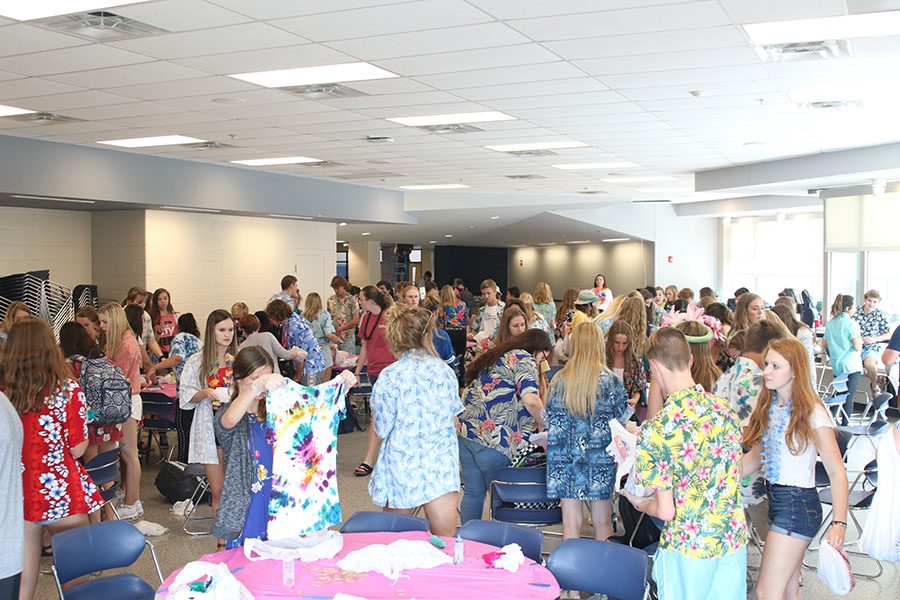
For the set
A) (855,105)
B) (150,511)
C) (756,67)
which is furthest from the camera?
(855,105)

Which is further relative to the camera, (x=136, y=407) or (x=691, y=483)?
(x=136, y=407)

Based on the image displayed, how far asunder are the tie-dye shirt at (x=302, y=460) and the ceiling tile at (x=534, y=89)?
3.55 meters

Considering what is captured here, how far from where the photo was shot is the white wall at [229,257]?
12469 mm

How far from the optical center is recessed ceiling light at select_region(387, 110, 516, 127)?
26.9 ft

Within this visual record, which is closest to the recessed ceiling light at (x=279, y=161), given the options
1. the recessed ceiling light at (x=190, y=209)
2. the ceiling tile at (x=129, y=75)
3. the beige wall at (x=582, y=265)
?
the recessed ceiling light at (x=190, y=209)

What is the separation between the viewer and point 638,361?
6801 millimetres

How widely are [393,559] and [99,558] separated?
1.41m

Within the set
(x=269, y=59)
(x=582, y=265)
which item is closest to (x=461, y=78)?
(x=269, y=59)

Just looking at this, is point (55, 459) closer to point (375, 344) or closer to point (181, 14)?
point (181, 14)

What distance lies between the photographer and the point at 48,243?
1212 cm

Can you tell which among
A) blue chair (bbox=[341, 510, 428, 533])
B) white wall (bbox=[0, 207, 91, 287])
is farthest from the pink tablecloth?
white wall (bbox=[0, 207, 91, 287])

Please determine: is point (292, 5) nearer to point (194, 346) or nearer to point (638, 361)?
point (638, 361)

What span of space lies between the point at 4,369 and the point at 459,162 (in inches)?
316

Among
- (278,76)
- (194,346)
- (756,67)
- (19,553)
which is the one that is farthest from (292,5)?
(194,346)
